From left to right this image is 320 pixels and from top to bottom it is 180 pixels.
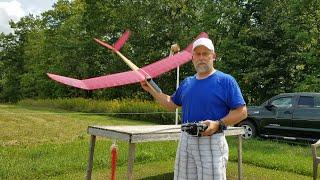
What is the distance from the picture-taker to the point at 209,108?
3.50 meters

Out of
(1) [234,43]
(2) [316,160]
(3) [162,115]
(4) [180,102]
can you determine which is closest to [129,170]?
(4) [180,102]

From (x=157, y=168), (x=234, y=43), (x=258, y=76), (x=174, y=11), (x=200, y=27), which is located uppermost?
(x=174, y=11)

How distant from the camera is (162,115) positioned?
A: 61.9 feet

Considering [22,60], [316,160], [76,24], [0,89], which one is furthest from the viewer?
[0,89]

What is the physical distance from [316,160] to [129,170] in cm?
275

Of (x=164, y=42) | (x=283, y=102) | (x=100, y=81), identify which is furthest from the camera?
(x=164, y=42)

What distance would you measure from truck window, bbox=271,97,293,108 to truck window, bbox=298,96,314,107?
315 millimetres

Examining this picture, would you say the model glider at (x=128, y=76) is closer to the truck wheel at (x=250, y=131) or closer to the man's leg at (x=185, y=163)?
the man's leg at (x=185, y=163)

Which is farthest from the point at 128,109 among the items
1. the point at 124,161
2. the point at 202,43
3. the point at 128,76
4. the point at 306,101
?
the point at 128,76

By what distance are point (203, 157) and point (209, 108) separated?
1.22 ft

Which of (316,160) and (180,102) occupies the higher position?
(180,102)

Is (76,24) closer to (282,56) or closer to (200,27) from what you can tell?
(200,27)

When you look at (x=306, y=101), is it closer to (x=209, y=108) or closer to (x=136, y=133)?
(x=136, y=133)

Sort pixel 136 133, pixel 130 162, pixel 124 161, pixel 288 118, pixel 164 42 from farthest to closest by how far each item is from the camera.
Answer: pixel 164 42
pixel 288 118
pixel 124 161
pixel 136 133
pixel 130 162
